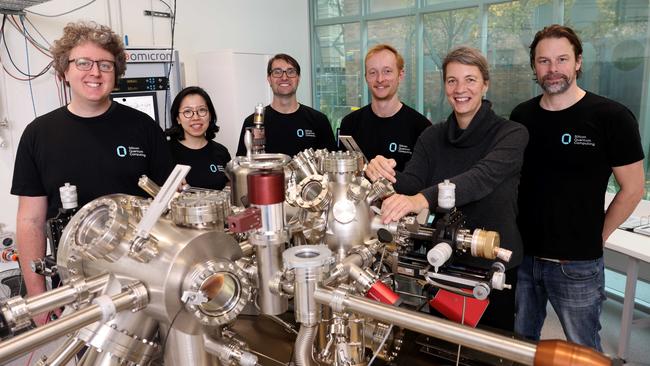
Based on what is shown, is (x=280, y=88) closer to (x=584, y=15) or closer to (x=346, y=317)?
(x=346, y=317)

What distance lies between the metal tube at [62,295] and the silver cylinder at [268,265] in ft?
0.85

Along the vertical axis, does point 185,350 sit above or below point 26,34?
below

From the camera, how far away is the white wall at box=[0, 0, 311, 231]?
3.10m

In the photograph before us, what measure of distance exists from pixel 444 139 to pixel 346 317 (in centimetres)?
94

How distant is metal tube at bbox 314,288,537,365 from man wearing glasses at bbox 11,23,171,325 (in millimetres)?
1215

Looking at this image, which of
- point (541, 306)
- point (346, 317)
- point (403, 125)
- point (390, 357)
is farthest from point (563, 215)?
point (346, 317)

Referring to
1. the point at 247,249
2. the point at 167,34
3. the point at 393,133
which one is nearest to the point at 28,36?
the point at 167,34

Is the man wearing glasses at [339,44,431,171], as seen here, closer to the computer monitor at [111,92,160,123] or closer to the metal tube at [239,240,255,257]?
the metal tube at [239,240,255,257]

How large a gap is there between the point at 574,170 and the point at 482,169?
52cm

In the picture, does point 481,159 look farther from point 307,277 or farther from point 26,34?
point 26,34

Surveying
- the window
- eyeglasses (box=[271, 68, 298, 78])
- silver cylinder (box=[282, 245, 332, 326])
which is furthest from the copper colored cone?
the window

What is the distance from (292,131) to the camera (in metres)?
2.58

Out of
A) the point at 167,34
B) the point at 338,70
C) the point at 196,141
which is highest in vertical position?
the point at 167,34

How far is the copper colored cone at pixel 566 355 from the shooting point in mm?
528
